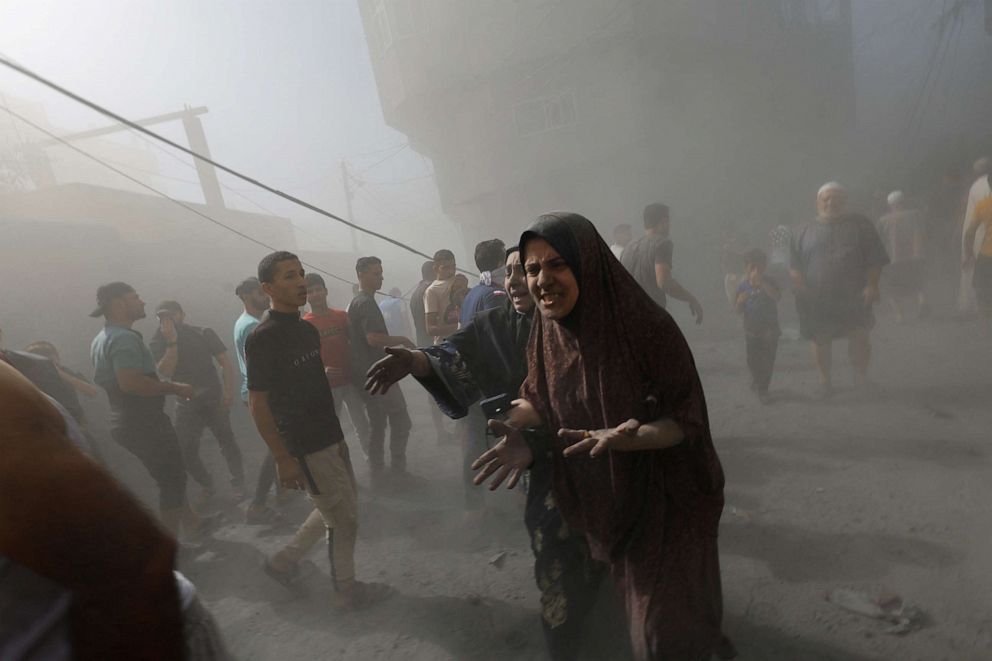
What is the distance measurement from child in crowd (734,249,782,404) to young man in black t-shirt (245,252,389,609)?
4.29 meters

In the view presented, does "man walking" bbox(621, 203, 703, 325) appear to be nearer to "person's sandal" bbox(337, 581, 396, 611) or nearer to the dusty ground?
the dusty ground

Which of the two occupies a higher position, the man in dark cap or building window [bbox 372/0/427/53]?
building window [bbox 372/0/427/53]

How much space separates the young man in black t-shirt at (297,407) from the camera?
2783mm

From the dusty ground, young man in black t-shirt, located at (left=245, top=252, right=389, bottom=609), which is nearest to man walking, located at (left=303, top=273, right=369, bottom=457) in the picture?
the dusty ground

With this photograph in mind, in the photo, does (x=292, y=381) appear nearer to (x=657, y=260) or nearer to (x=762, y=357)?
(x=657, y=260)

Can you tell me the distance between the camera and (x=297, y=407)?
2.86 meters

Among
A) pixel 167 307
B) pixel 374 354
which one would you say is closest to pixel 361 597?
pixel 374 354

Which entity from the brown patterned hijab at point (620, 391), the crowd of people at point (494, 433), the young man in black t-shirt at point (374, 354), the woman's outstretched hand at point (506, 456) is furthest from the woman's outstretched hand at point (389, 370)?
the young man in black t-shirt at point (374, 354)

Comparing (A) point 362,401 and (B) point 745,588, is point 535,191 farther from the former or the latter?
(B) point 745,588

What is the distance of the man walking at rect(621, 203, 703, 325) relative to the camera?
4848mm

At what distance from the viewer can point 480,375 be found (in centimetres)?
249

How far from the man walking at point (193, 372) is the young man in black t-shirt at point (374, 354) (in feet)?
4.24

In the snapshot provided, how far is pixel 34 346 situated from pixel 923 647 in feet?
22.9

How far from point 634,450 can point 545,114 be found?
16.4m
